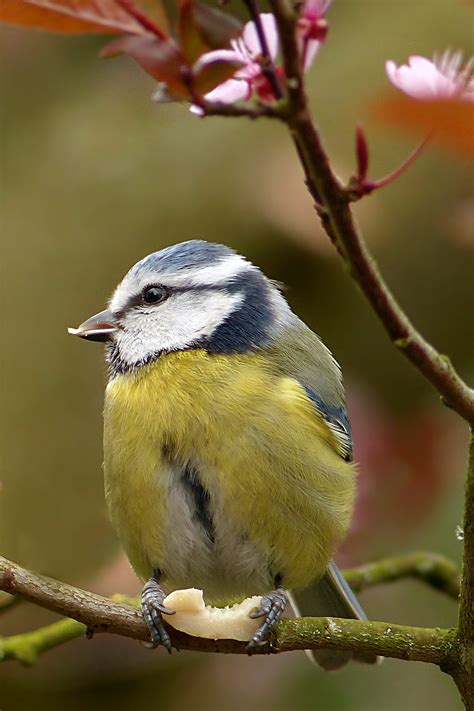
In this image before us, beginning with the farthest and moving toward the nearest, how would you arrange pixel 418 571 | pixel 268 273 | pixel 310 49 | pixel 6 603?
1. pixel 268 273
2. pixel 418 571
3. pixel 6 603
4. pixel 310 49

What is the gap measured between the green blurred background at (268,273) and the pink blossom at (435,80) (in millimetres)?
1936

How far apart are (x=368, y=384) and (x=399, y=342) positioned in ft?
7.82

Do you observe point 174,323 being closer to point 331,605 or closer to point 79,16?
point 331,605

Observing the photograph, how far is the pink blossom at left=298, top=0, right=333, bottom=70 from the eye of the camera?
94cm

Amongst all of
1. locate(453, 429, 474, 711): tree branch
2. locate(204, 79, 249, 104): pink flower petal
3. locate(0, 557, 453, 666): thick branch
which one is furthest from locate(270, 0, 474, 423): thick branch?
locate(0, 557, 453, 666): thick branch

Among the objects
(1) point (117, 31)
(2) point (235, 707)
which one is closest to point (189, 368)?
(1) point (117, 31)

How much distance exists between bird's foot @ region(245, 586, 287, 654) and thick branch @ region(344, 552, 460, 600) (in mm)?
590

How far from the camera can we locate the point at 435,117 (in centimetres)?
85

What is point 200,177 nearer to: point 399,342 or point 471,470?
point 471,470

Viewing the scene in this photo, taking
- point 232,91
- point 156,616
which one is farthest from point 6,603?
point 232,91

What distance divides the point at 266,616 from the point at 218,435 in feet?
1.15

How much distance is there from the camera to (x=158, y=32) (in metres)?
0.92

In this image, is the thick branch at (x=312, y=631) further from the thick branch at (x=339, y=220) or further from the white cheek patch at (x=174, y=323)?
the white cheek patch at (x=174, y=323)

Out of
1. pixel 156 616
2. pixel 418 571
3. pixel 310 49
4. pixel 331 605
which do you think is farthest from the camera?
pixel 418 571
